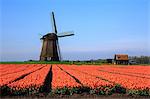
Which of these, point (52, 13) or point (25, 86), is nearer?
point (25, 86)

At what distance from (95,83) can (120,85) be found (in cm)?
141

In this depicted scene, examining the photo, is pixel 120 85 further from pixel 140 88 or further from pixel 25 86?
pixel 25 86

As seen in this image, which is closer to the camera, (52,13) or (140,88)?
(140,88)

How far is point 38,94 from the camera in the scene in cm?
1756

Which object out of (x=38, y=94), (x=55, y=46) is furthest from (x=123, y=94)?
(x=55, y=46)

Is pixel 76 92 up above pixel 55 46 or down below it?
below

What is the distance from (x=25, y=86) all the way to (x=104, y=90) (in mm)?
4202

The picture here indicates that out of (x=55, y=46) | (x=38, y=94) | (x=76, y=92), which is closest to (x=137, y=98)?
(x=76, y=92)

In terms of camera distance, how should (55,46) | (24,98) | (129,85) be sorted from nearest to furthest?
(24,98), (129,85), (55,46)

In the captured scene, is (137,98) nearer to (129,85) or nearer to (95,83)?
(129,85)

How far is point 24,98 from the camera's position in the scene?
16.8 m

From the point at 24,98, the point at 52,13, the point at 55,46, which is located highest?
the point at 52,13

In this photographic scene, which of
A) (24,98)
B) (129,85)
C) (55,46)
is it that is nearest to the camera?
(24,98)

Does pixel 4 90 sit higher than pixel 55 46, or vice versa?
pixel 55 46
